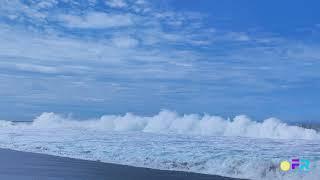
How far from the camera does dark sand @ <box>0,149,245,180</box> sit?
869 inches

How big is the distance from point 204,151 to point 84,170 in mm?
8575

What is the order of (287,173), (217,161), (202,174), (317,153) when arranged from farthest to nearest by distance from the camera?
(317,153)
(217,161)
(202,174)
(287,173)

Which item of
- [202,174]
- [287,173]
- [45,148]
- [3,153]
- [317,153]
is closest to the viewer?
[287,173]

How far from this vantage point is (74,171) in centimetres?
2377

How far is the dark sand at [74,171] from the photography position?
22067 millimetres

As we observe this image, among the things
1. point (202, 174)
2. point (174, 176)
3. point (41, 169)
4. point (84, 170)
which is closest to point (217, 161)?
point (202, 174)

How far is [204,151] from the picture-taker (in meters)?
29.6

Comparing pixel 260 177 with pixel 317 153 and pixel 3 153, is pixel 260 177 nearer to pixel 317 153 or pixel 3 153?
pixel 317 153
